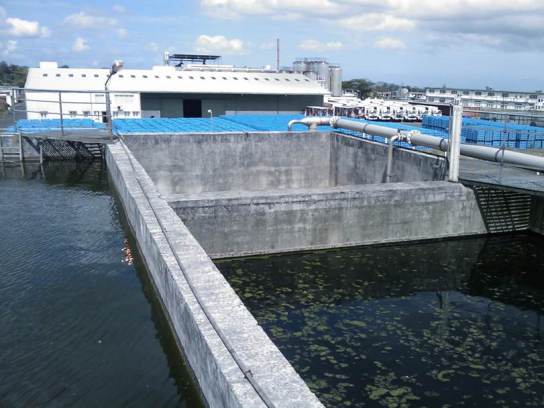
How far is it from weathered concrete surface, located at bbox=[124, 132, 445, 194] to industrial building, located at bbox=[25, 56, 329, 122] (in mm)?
16637

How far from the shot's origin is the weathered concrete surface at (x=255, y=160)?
1900 centimetres

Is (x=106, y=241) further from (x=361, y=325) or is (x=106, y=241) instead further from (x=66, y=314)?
(x=361, y=325)

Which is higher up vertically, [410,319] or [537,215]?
[537,215]

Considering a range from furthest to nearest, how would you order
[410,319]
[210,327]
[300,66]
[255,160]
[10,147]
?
[300,66] < [10,147] < [255,160] < [410,319] < [210,327]

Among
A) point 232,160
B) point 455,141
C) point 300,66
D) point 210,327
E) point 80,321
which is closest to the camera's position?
point 210,327

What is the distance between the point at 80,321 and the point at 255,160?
40.5 feet

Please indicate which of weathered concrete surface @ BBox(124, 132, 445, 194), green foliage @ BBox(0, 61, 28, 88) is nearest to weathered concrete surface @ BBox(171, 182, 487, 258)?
weathered concrete surface @ BBox(124, 132, 445, 194)

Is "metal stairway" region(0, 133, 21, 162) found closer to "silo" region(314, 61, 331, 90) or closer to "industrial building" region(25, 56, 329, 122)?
"industrial building" region(25, 56, 329, 122)

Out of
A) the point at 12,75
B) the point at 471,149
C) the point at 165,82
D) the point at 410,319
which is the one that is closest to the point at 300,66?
the point at 165,82

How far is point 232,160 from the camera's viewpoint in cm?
1983

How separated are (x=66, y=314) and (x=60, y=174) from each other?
13078 mm

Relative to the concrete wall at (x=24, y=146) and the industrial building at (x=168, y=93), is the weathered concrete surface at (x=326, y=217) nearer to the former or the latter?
the concrete wall at (x=24, y=146)

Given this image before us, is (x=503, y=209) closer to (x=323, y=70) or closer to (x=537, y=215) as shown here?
(x=537, y=215)

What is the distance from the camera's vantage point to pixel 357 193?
41.7ft
